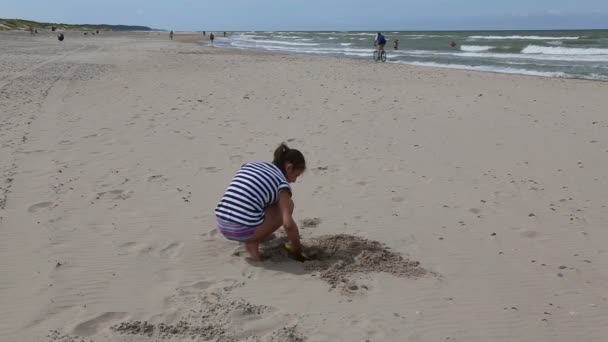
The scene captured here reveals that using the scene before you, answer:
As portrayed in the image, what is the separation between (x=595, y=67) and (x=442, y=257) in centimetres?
2193

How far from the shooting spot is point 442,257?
3957mm

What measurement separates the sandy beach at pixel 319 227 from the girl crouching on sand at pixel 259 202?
244 mm

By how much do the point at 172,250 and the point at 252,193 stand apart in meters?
0.89

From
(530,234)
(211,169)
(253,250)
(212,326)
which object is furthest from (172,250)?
(530,234)

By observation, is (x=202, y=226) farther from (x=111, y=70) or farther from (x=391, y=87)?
(x=111, y=70)

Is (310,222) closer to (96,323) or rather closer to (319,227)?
(319,227)

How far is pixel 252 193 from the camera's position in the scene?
3629 millimetres

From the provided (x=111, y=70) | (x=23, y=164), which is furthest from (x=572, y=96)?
(x=111, y=70)

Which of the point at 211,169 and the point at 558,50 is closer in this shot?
the point at 211,169

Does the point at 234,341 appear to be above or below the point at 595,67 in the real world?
below

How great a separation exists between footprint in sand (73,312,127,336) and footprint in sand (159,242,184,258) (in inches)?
33.9

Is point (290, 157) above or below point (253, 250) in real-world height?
above

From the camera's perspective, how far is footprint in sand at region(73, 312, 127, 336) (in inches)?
114

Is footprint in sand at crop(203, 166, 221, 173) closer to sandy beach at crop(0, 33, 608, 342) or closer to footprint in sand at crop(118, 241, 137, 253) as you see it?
sandy beach at crop(0, 33, 608, 342)
